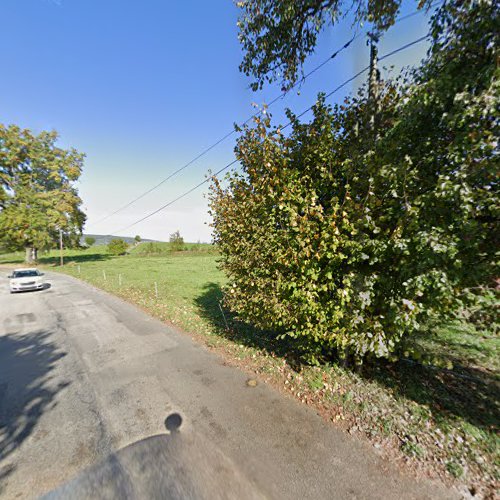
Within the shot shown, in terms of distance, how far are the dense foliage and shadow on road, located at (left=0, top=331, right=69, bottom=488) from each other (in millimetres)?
3614

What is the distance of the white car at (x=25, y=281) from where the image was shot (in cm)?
1302

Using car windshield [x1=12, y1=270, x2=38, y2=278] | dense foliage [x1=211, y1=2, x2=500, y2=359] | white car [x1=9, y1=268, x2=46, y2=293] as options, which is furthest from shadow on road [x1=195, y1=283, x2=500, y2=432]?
car windshield [x1=12, y1=270, x2=38, y2=278]

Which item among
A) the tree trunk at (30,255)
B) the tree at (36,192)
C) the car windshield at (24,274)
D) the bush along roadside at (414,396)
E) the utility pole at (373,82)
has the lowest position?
the bush along roadside at (414,396)

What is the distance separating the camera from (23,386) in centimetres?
424

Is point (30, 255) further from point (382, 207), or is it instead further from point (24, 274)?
point (382, 207)

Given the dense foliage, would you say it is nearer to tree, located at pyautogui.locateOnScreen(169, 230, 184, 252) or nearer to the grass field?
the grass field

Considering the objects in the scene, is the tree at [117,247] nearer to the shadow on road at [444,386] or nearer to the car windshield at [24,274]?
the car windshield at [24,274]

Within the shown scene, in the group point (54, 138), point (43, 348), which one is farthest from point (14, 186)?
point (43, 348)

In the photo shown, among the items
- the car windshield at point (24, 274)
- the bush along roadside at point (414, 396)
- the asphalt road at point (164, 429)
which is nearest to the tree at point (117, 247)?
the car windshield at point (24, 274)

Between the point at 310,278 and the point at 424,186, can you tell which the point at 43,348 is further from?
the point at 424,186

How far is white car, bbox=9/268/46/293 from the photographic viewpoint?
13.0 meters

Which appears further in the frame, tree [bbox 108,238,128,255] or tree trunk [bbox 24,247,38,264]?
tree [bbox 108,238,128,255]

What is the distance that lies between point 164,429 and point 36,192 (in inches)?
1465

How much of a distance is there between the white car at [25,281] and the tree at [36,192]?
15.8m
